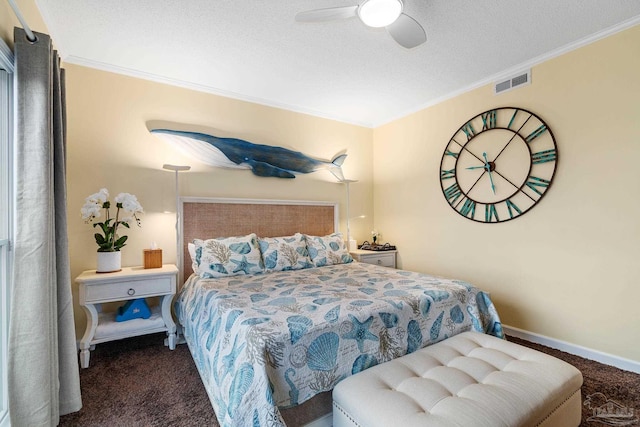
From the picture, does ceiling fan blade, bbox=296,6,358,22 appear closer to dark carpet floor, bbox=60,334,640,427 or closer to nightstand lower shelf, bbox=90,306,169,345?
dark carpet floor, bbox=60,334,640,427

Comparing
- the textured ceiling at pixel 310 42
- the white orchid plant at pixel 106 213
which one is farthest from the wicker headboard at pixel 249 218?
the textured ceiling at pixel 310 42

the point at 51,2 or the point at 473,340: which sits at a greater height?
the point at 51,2

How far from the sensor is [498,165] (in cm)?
288

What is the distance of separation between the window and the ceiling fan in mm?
1620

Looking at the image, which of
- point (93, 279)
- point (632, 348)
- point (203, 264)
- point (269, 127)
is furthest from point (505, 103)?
point (93, 279)

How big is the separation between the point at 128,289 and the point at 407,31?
2800 mm

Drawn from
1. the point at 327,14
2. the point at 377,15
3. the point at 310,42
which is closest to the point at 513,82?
the point at 377,15

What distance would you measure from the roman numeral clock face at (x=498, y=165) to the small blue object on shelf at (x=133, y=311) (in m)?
3.26

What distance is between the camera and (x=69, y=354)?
1.68m

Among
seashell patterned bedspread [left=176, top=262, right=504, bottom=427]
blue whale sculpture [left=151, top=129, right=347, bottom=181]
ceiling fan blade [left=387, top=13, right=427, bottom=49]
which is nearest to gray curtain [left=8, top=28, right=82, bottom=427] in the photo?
seashell patterned bedspread [left=176, top=262, right=504, bottom=427]

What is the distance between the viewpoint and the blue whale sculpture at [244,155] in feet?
9.66

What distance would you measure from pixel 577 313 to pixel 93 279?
3872 millimetres

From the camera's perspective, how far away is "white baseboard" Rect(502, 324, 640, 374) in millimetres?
2152

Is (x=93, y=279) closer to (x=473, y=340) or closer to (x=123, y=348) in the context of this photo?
(x=123, y=348)
